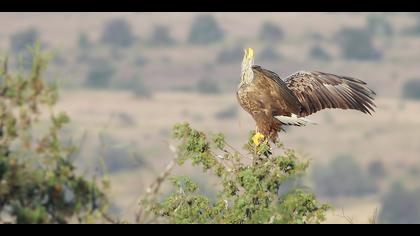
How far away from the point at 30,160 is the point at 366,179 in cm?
5903

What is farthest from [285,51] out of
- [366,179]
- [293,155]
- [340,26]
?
[293,155]

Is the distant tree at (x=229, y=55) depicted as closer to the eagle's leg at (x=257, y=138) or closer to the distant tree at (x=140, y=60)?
the distant tree at (x=140, y=60)

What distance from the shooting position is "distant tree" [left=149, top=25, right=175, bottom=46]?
95812 mm

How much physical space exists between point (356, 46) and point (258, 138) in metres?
84.0

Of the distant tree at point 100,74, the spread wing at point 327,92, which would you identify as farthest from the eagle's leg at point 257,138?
the distant tree at point 100,74

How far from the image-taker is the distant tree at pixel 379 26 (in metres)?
101

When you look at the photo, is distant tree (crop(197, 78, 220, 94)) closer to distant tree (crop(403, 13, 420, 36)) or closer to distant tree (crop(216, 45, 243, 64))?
distant tree (crop(216, 45, 243, 64))

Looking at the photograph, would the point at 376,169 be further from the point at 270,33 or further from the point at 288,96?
the point at 288,96

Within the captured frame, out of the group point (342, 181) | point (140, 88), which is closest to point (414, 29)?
point (140, 88)

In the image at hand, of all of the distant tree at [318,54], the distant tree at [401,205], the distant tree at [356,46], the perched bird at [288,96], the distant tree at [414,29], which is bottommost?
the distant tree at [401,205]

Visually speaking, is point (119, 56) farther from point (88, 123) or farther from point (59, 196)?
point (59, 196)

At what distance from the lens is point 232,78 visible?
84188mm

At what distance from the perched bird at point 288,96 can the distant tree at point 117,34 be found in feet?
283

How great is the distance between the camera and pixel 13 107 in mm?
7184
